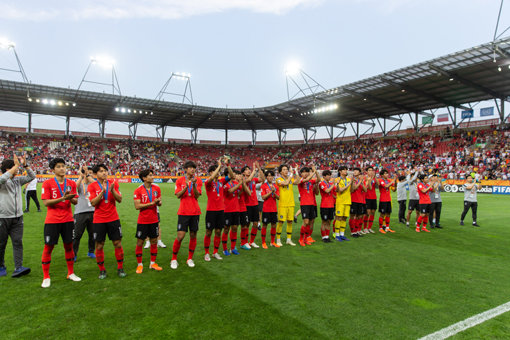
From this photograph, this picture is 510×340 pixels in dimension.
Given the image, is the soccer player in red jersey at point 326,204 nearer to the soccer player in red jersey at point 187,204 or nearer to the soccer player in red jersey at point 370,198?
the soccer player in red jersey at point 370,198

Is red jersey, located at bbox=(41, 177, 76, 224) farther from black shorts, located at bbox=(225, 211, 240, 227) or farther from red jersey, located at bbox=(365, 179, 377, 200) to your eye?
red jersey, located at bbox=(365, 179, 377, 200)

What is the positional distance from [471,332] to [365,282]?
171cm

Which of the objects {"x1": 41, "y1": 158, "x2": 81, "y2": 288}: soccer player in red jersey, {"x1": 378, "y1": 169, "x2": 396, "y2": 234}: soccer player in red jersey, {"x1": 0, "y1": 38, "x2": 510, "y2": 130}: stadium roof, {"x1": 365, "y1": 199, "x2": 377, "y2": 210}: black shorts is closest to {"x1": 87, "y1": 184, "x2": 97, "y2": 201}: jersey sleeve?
{"x1": 41, "y1": 158, "x2": 81, "y2": 288}: soccer player in red jersey

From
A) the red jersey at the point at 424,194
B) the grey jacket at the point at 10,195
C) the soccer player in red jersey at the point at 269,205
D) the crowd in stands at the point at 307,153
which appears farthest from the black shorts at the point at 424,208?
the crowd in stands at the point at 307,153

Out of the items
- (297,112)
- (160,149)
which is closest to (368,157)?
(297,112)

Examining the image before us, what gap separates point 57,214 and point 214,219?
2.91 meters

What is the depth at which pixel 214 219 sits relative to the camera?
6.17 m

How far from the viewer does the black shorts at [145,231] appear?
5.36m

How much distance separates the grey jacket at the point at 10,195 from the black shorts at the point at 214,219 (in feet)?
11.4

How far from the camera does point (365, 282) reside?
4984 millimetres

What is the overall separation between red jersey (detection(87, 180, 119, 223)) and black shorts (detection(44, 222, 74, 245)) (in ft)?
1.40

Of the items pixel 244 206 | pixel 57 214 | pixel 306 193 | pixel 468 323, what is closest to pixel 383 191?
pixel 306 193

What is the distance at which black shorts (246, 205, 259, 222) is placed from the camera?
24.2 feet

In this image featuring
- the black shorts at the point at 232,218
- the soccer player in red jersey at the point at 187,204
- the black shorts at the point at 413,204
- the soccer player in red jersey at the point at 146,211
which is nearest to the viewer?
the soccer player in red jersey at the point at 146,211
